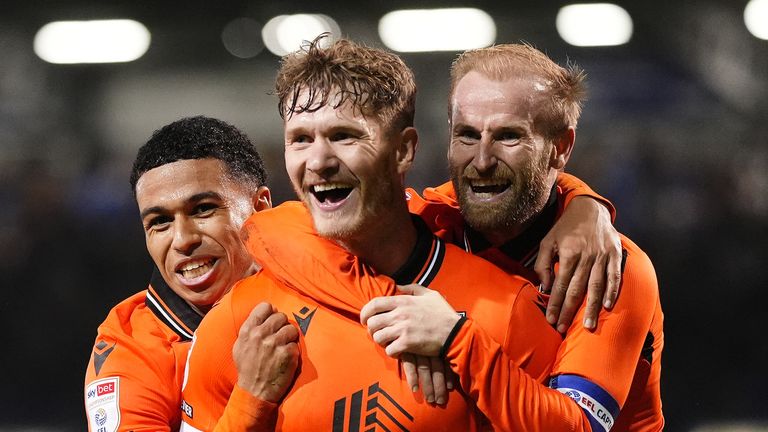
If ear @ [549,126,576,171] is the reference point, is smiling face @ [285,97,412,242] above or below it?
above

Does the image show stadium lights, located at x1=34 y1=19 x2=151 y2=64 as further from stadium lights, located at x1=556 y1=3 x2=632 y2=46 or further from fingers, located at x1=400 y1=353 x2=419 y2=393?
fingers, located at x1=400 y1=353 x2=419 y2=393

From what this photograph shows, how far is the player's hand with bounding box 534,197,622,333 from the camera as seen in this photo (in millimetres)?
1563

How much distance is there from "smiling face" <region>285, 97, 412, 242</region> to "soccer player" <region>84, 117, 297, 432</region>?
18.9 inches

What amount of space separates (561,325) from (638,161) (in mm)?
2743

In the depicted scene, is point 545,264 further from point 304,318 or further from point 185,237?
point 185,237

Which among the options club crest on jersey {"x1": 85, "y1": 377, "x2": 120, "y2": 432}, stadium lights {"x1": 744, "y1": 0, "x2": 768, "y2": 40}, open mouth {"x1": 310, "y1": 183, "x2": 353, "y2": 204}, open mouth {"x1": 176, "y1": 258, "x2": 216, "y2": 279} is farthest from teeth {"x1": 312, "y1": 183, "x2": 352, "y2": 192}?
stadium lights {"x1": 744, "y1": 0, "x2": 768, "y2": 40}

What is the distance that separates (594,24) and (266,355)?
9.98 ft

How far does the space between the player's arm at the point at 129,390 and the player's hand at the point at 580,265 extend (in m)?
0.76

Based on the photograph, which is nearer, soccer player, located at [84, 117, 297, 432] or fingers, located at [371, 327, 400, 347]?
fingers, located at [371, 327, 400, 347]

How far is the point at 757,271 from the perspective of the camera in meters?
4.07

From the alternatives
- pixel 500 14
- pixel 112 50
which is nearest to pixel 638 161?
pixel 500 14

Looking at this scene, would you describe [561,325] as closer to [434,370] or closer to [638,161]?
[434,370]

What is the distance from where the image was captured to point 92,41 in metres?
4.22

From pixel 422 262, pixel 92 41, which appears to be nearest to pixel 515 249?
pixel 422 262
